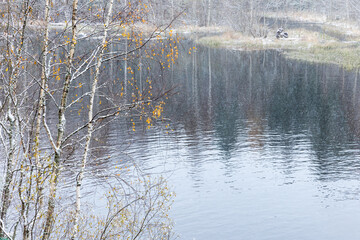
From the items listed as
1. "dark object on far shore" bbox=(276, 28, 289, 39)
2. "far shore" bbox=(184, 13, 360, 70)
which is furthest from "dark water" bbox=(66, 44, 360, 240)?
"dark object on far shore" bbox=(276, 28, 289, 39)

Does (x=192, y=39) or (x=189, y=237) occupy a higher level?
(x=192, y=39)

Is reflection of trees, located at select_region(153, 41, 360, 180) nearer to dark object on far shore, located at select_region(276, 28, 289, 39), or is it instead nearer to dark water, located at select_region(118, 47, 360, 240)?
dark water, located at select_region(118, 47, 360, 240)

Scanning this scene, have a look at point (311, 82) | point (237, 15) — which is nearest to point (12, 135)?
point (311, 82)

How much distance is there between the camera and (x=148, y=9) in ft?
37.7

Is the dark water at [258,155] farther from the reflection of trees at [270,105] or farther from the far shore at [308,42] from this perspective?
the far shore at [308,42]

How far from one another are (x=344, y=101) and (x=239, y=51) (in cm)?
4236

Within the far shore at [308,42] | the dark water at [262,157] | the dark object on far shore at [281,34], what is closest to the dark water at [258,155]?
the dark water at [262,157]

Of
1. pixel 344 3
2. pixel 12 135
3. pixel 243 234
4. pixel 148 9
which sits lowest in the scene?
pixel 243 234

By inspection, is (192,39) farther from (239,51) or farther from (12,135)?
(12,135)

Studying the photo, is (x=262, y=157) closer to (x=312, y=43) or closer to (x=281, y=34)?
(x=312, y=43)

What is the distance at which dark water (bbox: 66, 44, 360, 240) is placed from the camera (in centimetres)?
2530

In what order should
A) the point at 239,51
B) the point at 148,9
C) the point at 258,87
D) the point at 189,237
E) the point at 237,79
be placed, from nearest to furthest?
the point at 148,9 → the point at 189,237 → the point at 258,87 → the point at 237,79 → the point at 239,51

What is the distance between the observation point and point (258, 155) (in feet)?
117

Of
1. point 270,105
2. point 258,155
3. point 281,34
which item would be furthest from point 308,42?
point 258,155
